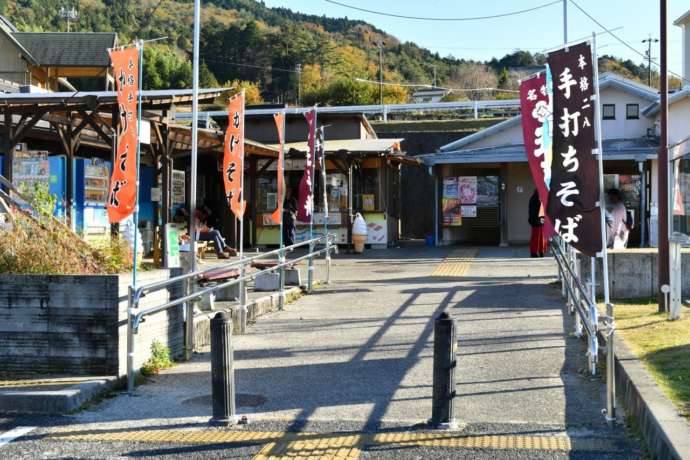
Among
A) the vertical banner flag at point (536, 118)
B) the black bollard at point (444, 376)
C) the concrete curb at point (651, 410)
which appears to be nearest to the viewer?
the concrete curb at point (651, 410)

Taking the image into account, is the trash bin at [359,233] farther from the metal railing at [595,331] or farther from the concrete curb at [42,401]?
the concrete curb at [42,401]

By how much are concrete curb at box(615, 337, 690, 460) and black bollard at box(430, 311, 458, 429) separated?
1323mm

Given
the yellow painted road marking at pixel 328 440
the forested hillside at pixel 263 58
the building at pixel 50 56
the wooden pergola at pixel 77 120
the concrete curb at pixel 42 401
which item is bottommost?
the yellow painted road marking at pixel 328 440

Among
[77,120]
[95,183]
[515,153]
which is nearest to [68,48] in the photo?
[95,183]

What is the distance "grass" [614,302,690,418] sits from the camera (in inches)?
245

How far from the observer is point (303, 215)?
15602mm

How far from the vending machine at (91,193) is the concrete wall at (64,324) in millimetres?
8963

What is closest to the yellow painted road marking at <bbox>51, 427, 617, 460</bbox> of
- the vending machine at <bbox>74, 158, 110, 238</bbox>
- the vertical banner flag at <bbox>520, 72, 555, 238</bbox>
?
the vertical banner flag at <bbox>520, 72, 555, 238</bbox>

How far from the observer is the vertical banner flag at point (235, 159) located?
1117cm

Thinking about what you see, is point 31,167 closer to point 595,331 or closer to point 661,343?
point 595,331

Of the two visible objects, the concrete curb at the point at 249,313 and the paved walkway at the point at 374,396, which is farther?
the concrete curb at the point at 249,313

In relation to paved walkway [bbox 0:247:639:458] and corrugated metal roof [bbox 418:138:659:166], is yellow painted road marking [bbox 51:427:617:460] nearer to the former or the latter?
paved walkway [bbox 0:247:639:458]

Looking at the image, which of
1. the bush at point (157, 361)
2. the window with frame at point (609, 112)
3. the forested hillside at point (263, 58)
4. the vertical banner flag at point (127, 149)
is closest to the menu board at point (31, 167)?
the vertical banner flag at point (127, 149)

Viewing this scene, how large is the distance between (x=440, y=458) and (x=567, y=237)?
2.48m
